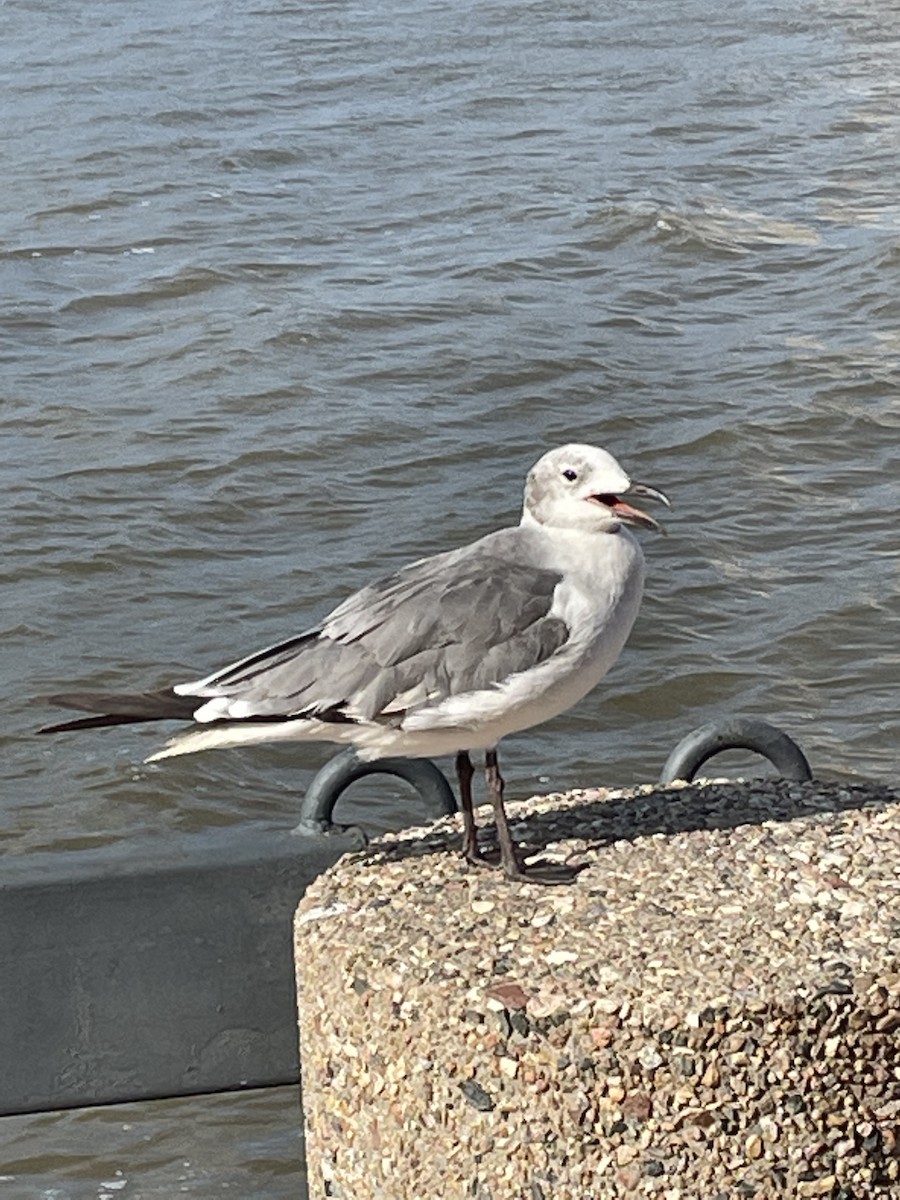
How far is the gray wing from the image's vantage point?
3633mm

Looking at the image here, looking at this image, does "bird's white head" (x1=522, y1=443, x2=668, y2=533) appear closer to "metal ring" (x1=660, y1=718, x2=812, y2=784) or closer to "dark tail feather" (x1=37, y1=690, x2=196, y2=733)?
"metal ring" (x1=660, y1=718, x2=812, y2=784)

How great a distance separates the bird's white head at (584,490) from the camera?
3.68 metres

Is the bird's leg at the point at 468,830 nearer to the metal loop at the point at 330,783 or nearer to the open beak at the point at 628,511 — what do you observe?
the metal loop at the point at 330,783

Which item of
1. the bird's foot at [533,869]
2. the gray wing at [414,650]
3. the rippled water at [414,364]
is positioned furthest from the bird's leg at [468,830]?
the rippled water at [414,364]

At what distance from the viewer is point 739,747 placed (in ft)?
12.5

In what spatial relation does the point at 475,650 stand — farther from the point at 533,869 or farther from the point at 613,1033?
the point at 613,1033

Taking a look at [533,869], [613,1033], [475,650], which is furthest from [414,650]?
[613,1033]

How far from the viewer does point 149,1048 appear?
3.69 metres

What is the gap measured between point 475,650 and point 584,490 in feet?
1.03

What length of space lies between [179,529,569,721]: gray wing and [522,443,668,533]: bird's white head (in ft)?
0.31

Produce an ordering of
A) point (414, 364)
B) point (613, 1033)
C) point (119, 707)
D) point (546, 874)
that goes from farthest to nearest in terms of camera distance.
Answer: point (414, 364) < point (546, 874) < point (119, 707) < point (613, 1033)

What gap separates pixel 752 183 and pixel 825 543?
19.4 ft

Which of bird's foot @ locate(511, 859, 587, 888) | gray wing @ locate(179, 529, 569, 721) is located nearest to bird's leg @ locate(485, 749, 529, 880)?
bird's foot @ locate(511, 859, 587, 888)

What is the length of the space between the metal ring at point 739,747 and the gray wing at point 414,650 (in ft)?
1.14
